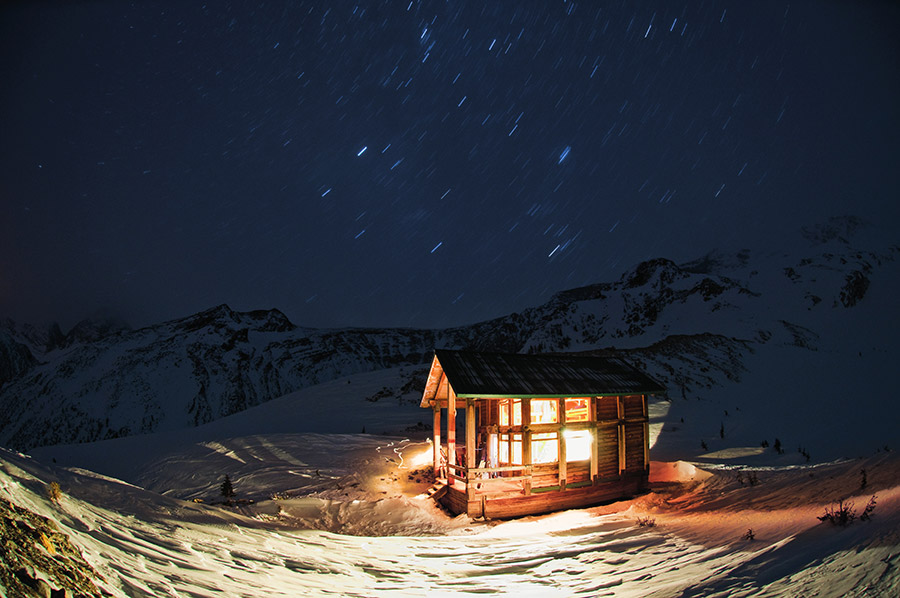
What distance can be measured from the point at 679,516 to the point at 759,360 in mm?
45461

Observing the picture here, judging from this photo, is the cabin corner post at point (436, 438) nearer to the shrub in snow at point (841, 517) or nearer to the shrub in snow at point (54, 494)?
the shrub in snow at point (841, 517)

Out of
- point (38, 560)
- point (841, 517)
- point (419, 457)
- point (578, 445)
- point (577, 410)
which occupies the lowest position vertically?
point (419, 457)

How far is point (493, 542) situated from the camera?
436 inches

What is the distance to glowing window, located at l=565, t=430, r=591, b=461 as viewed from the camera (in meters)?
15.8

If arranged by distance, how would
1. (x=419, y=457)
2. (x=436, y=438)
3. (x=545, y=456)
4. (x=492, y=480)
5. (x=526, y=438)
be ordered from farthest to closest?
(x=419, y=457) → (x=436, y=438) → (x=545, y=456) → (x=526, y=438) → (x=492, y=480)

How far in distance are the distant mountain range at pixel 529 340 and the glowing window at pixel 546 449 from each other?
26000 millimetres

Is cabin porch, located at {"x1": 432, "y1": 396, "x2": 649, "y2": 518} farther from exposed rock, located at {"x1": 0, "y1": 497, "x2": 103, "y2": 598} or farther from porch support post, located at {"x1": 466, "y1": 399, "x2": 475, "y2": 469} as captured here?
exposed rock, located at {"x1": 0, "y1": 497, "x2": 103, "y2": 598}

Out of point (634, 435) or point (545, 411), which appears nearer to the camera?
point (545, 411)

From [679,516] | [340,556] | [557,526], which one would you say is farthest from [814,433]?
[340,556]

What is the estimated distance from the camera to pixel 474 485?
14.2m

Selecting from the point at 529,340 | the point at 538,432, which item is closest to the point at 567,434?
the point at 538,432

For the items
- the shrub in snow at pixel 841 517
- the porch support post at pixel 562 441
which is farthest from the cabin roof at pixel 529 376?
the shrub in snow at pixel 841 517

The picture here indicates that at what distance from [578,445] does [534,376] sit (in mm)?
2891

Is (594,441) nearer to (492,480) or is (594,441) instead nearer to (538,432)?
(538,432)
